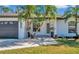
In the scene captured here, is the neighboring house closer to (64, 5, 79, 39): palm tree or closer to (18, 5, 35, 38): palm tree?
(64, 5, 79, 39): palm tree

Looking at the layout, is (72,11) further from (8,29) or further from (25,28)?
(8,29)

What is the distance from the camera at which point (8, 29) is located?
744 inches

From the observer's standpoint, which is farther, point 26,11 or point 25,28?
point 25,28

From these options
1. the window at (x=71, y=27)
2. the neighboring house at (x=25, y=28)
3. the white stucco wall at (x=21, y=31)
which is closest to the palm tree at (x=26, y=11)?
the neighboring house at (x=25, y=28)

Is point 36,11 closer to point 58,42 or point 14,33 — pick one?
point 58,42

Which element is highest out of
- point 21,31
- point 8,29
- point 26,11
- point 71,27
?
point 26,11

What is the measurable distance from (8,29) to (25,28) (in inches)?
60.5

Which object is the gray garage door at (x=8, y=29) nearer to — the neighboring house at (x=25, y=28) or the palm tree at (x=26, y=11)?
the neighboring house at (x=25, y=28)

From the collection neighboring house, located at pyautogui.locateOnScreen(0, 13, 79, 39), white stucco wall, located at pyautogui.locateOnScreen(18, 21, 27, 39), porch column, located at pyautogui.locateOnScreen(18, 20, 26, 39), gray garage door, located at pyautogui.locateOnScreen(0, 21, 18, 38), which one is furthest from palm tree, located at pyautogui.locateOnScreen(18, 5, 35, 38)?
gray garage door, located at pyautogui.locateOnScreen(0, 21, 18, 38)

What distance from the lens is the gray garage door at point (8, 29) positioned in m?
17.9

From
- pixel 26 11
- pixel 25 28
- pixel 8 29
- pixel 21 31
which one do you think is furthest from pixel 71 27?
pixel 26 11
